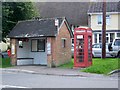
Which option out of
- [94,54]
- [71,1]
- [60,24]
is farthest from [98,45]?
[71,1]

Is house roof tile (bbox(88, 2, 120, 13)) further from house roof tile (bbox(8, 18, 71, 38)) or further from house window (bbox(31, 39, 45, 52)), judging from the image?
house window (bbox(31, 39, 45, 52))

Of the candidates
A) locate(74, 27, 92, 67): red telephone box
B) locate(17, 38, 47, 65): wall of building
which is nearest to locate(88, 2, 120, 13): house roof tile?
locate(17, 38, 47, 65): wall of building

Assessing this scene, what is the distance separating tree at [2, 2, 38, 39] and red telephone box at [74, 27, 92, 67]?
8383 mm

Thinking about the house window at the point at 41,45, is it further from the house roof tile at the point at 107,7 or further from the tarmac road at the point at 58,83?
the house roof tile at the point at 107,7

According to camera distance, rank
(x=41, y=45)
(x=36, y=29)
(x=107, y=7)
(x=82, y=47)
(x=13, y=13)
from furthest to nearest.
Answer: (x=107, y=7) < (x=13, y=13) < (x=41, y=45) < (x=36, y=29) < (x=82, y=47)

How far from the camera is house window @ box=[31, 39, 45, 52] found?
28827 millimetres

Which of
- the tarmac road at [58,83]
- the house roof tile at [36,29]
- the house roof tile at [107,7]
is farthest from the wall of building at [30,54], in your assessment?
the house roof tile at [107,7]

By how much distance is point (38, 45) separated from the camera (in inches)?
1143

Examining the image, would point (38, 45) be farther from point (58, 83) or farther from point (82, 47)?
point (58, 83)

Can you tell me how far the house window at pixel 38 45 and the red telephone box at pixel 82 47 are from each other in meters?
4.46

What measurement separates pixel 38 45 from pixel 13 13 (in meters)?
5.68

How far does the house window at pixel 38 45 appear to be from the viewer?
28.8m

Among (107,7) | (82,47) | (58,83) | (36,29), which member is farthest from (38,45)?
(107,7)

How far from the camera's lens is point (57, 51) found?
2698 cm
